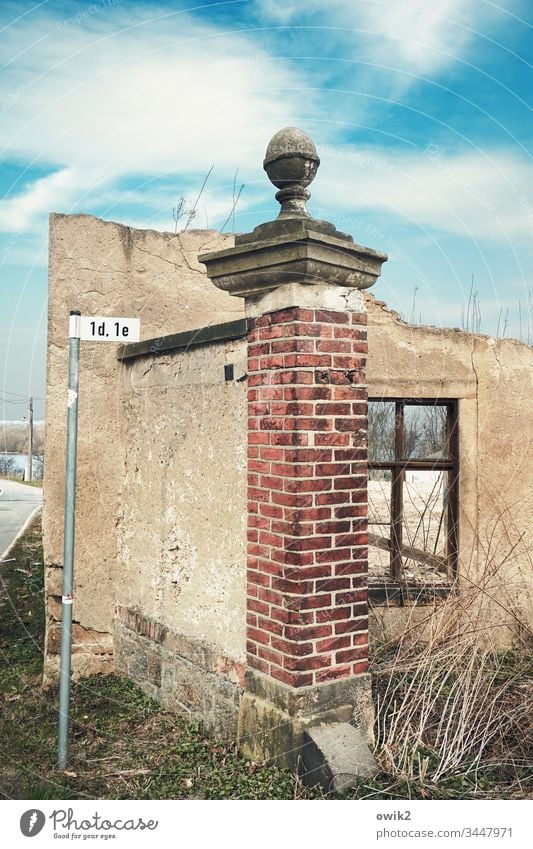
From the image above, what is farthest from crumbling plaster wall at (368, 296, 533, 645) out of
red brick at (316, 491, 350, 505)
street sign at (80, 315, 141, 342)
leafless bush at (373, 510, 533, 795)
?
street sign at (80, 315, 141, 342)

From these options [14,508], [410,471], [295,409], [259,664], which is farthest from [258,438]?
[14,508]

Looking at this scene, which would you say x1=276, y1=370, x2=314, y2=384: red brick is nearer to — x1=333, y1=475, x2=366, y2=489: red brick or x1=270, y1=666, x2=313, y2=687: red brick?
x1=333, y1=475, x2=366, y2=489: red brick

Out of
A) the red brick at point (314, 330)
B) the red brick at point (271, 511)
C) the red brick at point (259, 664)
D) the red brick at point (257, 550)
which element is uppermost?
the red brick at point (314, 330)

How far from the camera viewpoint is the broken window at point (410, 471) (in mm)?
5465

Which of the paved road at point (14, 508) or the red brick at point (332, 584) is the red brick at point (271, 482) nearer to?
the red brick at point (332, 584)

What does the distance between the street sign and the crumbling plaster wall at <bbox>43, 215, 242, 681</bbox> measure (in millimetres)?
1503

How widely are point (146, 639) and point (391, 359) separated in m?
2.83

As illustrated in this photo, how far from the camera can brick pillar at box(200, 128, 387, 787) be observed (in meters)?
3.22

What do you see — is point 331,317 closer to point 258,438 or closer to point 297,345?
point 297,345

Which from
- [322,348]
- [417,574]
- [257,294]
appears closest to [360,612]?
[322,348]

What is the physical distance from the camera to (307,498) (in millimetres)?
3238

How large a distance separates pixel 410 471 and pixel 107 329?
2.93m

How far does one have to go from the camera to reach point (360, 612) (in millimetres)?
3445

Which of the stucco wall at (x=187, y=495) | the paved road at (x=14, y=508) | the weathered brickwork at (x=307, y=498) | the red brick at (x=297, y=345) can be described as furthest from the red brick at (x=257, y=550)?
the paved road at (x=14, y=508)
